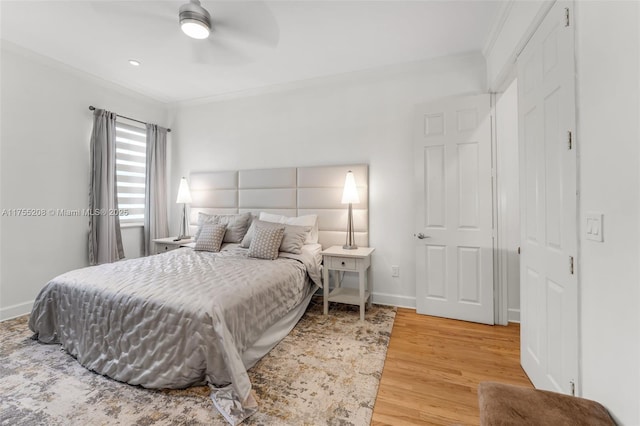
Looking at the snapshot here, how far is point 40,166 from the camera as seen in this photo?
299 cm

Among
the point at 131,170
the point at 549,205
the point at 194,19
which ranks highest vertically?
the point at 194,19

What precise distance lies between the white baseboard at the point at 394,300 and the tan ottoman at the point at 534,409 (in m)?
2.11

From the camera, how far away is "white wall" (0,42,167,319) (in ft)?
9.08

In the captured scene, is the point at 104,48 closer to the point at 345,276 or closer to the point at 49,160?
the point at 49,160

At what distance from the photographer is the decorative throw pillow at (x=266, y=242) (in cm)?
278

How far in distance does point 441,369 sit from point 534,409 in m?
1.14

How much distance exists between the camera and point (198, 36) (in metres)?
2.34

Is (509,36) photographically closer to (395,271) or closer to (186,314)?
(395,271)

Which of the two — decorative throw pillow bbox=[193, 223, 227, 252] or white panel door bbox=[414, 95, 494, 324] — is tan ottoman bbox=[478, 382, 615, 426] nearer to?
white panel door bbox=[414, 95, 494, 324]

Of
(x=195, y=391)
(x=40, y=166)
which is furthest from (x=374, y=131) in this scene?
(x=40, y=166)

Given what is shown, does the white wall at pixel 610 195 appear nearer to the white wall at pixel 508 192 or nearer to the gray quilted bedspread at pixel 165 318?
the white wall at pixel 508 192

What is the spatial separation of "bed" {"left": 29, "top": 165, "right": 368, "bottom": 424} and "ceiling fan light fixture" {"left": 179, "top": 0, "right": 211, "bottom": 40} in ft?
6.12

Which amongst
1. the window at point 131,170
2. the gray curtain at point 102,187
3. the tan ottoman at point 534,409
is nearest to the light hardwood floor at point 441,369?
the tan ottoman at point 534,409

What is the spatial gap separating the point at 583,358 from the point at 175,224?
4.86 meters
